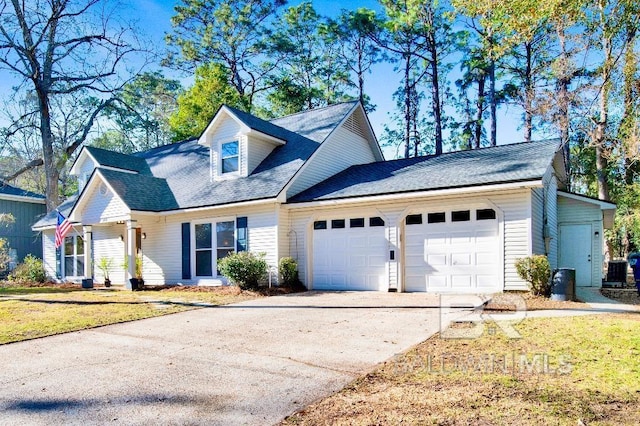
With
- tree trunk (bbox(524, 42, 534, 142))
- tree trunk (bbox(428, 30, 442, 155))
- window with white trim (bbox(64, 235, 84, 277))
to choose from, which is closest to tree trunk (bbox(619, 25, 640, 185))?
tree trunk (bbox(524, 42, 534, 142))

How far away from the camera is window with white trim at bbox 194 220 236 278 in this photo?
1435cm

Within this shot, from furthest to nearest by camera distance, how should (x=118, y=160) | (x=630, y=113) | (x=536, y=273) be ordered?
(x=118, y=160) < (x=630, y=113) < (x=536, y=273)

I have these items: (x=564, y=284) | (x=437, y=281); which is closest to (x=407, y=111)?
(x=437, y=281)

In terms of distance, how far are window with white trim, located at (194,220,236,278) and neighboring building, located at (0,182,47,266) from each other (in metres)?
14.1

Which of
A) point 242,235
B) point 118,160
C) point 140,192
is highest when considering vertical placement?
point 118,160

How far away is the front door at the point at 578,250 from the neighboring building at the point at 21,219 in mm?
25254

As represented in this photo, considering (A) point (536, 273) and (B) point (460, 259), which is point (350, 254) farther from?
(A) point (536, 273)

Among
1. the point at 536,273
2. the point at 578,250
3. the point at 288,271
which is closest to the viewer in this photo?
the point at 536,273

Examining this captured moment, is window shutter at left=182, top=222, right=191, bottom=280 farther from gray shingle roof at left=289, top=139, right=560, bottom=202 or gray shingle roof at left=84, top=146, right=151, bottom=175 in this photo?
gray shingle roof at left=84, top=146, right=151, bottom=175

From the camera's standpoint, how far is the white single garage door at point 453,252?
10.8 meters

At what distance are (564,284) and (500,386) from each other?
6.45 meters

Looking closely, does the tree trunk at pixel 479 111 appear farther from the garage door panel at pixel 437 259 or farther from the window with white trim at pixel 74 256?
the window with white trim at pixel 74 256

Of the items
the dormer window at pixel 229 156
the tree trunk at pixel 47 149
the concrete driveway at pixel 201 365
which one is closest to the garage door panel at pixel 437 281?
the concrete driveway at pixel 201 365

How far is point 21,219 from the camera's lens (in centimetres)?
2478
